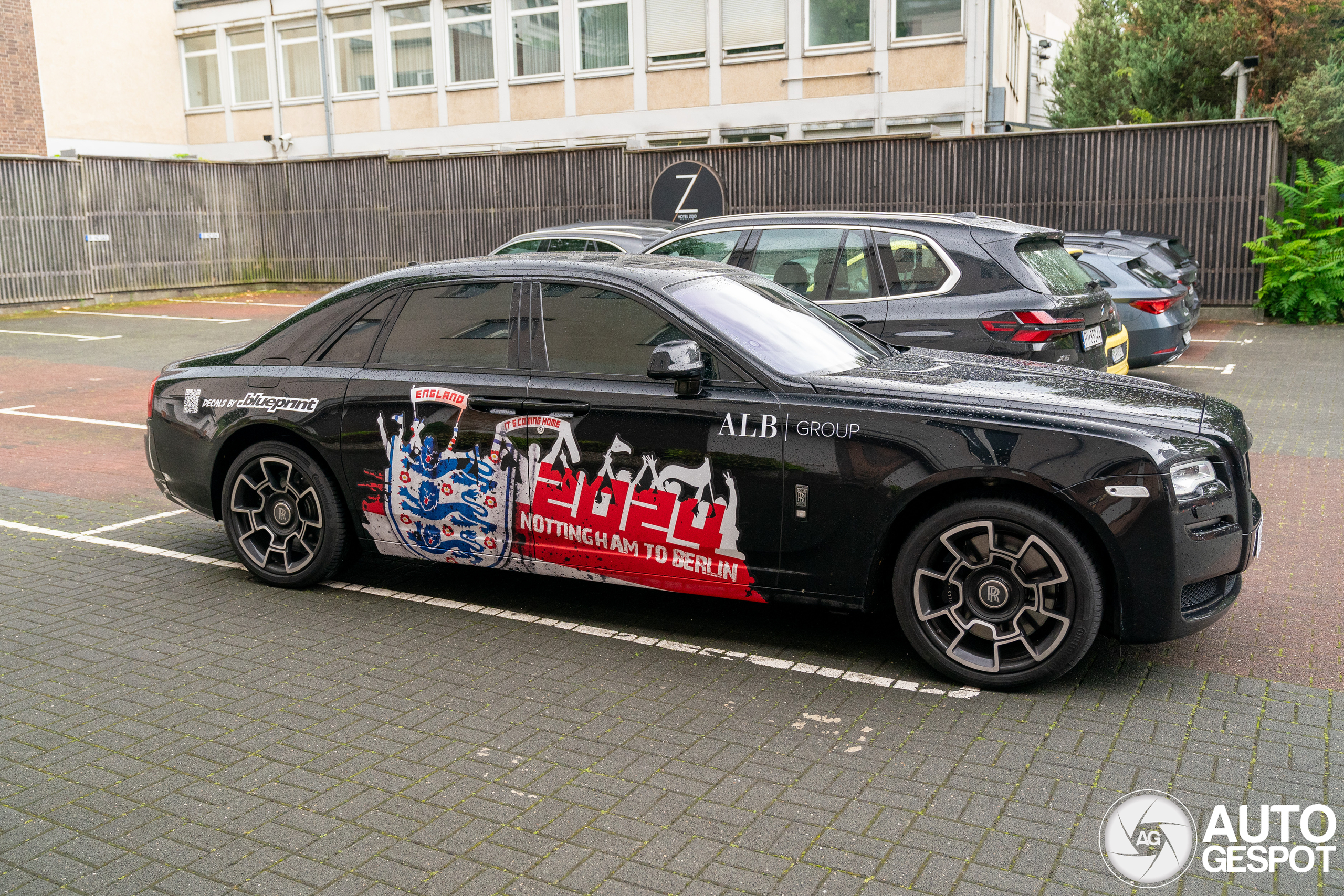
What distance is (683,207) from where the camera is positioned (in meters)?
16.0

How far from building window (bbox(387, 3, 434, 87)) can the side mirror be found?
29.4m

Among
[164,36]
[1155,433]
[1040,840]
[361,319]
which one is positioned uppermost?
[164,36]

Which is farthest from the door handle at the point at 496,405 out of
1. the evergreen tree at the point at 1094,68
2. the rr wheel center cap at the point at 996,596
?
the evergreen tree at the point at 1094,68

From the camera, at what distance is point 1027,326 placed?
25.3 feet

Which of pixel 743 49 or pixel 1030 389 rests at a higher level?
pixel 743 49

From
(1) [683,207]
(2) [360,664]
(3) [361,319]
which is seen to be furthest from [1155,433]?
(1) [683,207]

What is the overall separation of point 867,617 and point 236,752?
9.45 feet

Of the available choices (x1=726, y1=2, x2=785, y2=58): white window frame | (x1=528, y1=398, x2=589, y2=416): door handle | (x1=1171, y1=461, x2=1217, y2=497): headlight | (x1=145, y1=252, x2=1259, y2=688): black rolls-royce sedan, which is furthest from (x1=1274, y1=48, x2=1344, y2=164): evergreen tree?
(x1=528, y1=398, x2=589, y2=416): door handle

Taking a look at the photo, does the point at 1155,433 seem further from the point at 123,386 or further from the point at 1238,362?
the point at 123,386

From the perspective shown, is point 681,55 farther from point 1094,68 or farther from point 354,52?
point 1094,68

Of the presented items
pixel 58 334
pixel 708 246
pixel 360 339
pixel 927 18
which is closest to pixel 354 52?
pixel 927 18

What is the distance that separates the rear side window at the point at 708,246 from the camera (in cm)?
902

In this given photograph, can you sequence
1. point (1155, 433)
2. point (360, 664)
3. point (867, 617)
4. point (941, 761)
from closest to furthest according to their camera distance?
point (941, 761) < point (1155, 433) < point (360, 664) < point (867, 617)

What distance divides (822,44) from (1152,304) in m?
16.0
